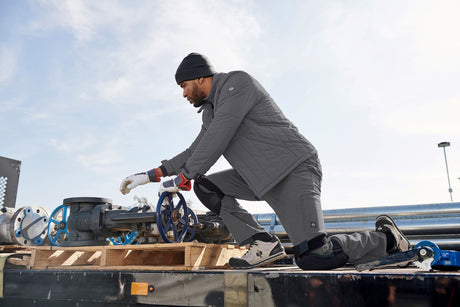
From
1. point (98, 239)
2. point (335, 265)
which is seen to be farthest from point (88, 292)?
point (335, 265)


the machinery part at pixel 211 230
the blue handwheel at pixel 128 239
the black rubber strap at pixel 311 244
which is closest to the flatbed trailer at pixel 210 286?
the black rubber strap at pixel 311 244

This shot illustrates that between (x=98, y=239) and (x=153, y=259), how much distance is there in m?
0.64

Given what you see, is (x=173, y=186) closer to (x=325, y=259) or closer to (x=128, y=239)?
(x=325, y=259)

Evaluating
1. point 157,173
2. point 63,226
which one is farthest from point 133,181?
point 63,226

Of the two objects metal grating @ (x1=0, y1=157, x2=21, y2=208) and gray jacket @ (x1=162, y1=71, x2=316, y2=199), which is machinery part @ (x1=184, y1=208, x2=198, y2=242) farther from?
metal grating @ (x1=0, y1=157, x2=21, y2=208)

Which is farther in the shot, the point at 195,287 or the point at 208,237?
the point at 208,237

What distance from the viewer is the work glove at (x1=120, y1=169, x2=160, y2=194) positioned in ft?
10.1

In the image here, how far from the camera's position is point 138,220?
3082 mm

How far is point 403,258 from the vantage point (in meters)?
1.85

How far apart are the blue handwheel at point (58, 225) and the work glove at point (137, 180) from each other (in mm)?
836

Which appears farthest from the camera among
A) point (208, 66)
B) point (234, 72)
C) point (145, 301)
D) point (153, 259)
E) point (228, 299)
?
point (153, 259)

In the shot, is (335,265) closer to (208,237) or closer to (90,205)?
(208,237)

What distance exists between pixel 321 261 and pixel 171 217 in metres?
1.25

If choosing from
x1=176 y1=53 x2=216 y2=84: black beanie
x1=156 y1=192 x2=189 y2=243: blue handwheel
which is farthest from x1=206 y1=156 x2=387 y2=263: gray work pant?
x1=176 y1=53 x2=216 y2=84: black beanie
